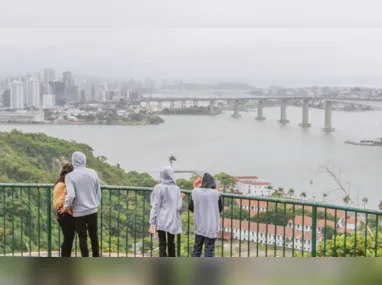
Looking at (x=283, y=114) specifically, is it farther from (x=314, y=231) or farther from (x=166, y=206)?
(x=166, y=206)

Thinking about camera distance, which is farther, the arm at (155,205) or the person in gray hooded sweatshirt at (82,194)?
the arm at (155,205)

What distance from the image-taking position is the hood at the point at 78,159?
119 inches

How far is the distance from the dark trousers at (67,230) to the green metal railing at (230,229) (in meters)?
0.17

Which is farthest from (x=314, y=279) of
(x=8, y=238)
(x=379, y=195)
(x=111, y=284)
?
(x=379, y=195)

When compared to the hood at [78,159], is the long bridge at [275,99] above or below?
above

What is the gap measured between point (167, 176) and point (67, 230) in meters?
0.64

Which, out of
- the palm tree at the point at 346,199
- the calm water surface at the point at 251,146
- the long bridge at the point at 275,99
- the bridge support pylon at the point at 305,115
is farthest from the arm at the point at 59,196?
the bridge support pylon at the point at 305,115

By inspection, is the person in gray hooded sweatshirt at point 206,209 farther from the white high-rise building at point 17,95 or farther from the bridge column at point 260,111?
the white high-rise building at point 17,95

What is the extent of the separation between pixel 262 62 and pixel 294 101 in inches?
23.9

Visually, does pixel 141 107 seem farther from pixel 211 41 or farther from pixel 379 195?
pixel 379 195

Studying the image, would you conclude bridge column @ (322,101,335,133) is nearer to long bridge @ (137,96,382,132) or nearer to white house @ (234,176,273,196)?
long bridge @ (137,96,382,132)

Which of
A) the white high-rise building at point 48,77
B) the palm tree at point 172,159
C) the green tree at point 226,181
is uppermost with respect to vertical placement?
the white high-rise building at point 48,77

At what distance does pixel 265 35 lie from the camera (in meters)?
5.58

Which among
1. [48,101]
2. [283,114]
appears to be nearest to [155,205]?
[283,114]
